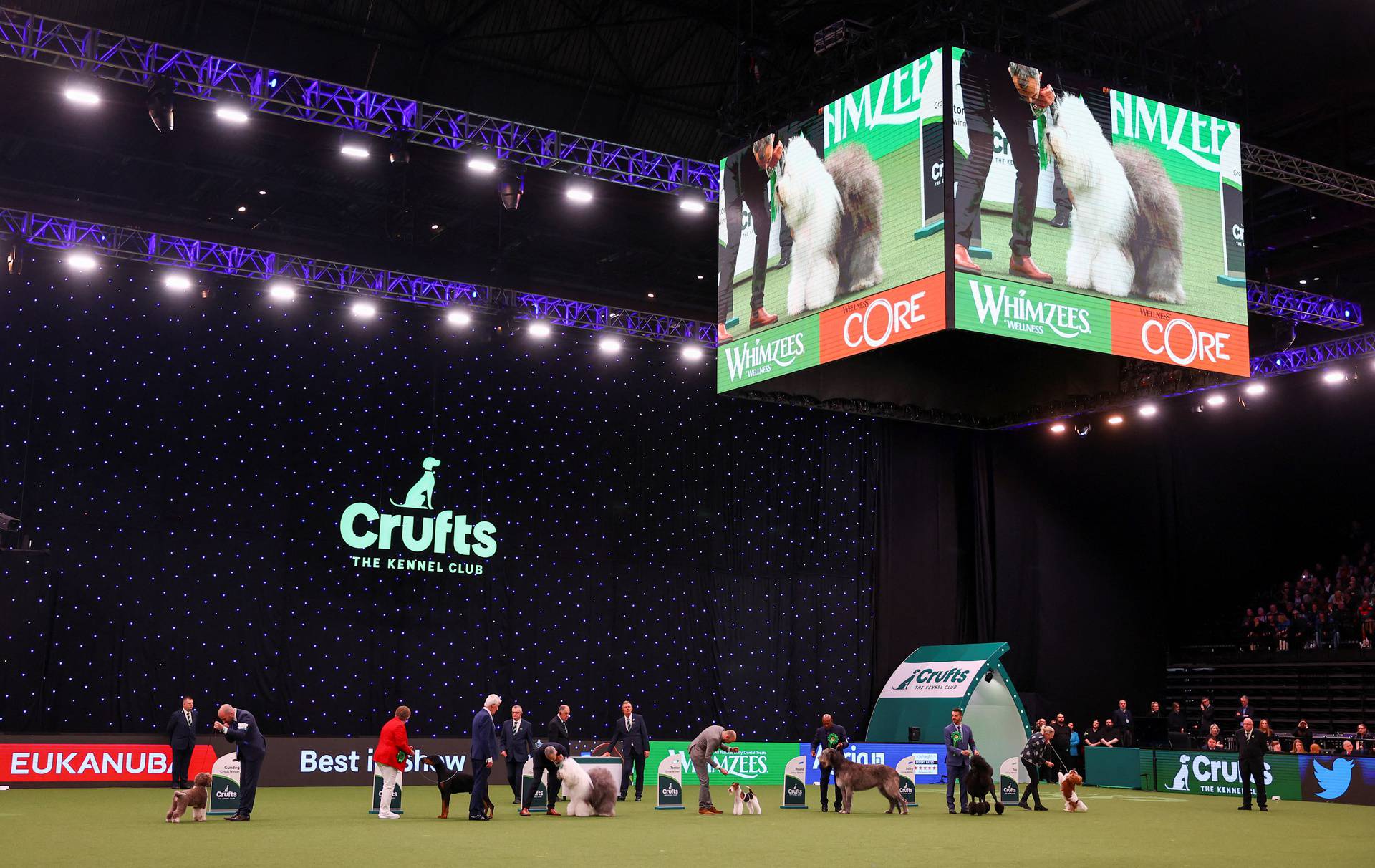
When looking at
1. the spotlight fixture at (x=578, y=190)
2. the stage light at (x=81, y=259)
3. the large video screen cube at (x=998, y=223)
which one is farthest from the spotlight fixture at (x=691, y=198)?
the stage light at (x=81, y=259)

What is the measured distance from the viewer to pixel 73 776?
2114cm

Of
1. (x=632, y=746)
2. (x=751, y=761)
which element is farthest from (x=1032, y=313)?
(x=751, y=761)

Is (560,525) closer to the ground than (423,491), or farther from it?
closer to the ground

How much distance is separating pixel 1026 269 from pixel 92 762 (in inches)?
645

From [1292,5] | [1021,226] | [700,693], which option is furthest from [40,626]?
[1292,5]

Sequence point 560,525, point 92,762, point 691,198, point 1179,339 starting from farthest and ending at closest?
point 560,525 < point 92,762 < point 691,198 < point 1179,339

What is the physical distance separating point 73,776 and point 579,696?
9.63 metres

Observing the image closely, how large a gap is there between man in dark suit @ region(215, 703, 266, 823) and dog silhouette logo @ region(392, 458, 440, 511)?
1146 cm

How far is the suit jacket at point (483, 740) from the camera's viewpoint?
1559 cm

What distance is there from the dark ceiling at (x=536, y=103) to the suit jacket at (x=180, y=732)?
326 inches

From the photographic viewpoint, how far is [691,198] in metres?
20.6

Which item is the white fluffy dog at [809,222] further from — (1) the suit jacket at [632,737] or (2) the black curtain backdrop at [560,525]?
(2) the black curtain backdrop at [560,525]

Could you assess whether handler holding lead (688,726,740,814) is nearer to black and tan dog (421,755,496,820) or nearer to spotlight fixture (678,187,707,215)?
black and tan dog (421,755,496,820)

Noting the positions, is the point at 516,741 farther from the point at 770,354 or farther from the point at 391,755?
the point at 770,354
